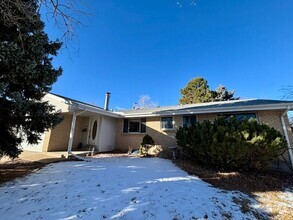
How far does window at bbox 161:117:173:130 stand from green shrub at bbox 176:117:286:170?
420 cm

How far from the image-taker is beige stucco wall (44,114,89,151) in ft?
33.2

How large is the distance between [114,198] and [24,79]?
5.07m

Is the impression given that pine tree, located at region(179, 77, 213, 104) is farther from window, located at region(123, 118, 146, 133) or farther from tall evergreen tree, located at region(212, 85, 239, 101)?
window, located at region(123, 118, 146, 133)

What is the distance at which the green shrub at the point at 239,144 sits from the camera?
235 inches

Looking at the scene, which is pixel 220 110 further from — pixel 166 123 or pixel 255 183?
pixel 255 183

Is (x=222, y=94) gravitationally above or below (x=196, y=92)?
below

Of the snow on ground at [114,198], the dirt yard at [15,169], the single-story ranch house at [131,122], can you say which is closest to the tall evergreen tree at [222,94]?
the single-story ranch house at [131,122]

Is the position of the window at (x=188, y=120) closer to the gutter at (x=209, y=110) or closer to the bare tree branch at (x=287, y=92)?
the gutter at (x=209, y=110)

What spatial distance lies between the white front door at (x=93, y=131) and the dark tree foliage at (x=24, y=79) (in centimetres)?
497

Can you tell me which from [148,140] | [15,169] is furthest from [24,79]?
[148,140]

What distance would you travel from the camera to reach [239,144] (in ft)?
19.5

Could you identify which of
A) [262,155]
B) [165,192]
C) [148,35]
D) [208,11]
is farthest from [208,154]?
[148,35]

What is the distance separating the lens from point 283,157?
7637 mm

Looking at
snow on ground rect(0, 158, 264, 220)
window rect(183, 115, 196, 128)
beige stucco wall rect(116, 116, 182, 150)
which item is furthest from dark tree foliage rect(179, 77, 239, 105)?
snow on ground rect(0, 158, 264, 220)
